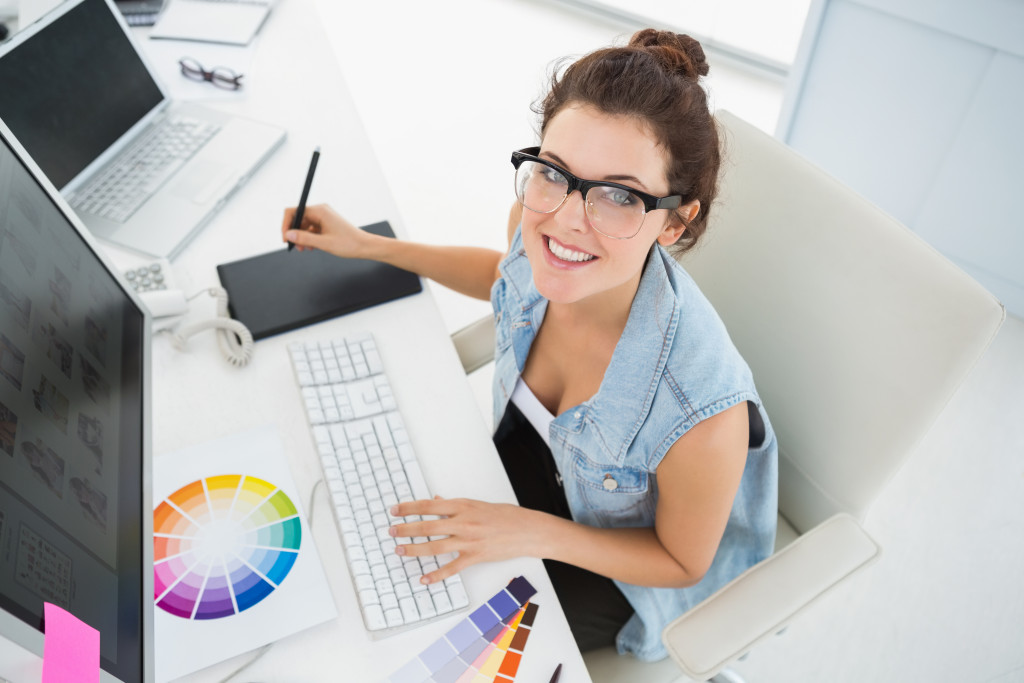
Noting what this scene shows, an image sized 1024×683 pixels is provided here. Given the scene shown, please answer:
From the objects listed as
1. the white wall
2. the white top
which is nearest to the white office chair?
the white top

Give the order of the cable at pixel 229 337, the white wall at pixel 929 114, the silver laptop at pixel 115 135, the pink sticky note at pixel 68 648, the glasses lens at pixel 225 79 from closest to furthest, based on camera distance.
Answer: the pink sticky note at pixel 68 648
the cable at pixel 229 337
the silver laptop at pixel 115 135
the glasses lens at pixel 225 79
the white wall at pixel 929 114

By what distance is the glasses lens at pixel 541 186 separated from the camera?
3.12 ft

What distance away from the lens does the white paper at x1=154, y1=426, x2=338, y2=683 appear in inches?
33.5

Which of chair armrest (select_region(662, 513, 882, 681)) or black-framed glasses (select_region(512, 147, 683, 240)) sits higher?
black-framed glasses (select_region(512, 147, 683, 240))

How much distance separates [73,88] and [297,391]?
75cm

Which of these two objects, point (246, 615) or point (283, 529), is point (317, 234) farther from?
point (246, 615)

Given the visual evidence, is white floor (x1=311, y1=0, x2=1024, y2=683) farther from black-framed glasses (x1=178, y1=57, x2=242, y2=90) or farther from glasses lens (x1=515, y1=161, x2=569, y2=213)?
black-framed glasses (x1=178, y1=57, x2=242, y2=90)

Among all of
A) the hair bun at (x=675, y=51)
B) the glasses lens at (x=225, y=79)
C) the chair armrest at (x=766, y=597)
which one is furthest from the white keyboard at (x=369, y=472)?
the glasses lens at (x=225, y=79)

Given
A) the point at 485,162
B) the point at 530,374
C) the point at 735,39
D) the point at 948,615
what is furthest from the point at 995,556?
the point at 735,39

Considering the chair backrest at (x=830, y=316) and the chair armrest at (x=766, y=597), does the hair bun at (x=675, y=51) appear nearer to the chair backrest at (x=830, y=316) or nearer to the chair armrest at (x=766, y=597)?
the chair backrest at (x=830, y=316)

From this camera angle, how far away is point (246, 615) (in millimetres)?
885

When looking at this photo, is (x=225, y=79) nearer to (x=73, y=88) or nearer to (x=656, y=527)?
(x=73, y=88)

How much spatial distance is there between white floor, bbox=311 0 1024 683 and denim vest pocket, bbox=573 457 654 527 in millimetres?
588

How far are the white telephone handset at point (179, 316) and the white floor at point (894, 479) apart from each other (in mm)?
339
